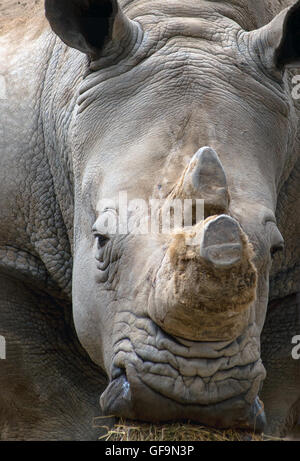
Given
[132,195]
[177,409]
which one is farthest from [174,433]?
[132,195]

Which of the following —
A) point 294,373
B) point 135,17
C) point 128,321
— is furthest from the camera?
point 294,373

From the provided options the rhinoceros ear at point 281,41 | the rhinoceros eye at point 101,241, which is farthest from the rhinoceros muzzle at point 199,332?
the rhinoceros ear at point 281,41

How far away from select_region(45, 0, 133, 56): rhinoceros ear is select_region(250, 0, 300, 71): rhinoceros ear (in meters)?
0.72

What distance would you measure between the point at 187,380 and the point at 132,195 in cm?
96

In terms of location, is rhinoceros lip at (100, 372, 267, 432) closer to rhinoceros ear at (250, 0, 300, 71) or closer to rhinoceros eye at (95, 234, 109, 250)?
rhinoceros eye at (95, 234, 109, 250)

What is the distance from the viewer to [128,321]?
480cm

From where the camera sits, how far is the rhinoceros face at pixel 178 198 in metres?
4.37

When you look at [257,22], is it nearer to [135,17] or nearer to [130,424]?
[135,17]

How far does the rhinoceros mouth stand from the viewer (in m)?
4.50

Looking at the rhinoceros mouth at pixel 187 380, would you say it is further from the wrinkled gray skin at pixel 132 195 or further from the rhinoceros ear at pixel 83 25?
the rhinoceros ear at pixel 83 25

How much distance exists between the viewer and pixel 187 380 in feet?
14.8

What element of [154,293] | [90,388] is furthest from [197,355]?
[90,388]

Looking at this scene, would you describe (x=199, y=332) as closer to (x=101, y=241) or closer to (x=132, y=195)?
(x=132, y=195)
